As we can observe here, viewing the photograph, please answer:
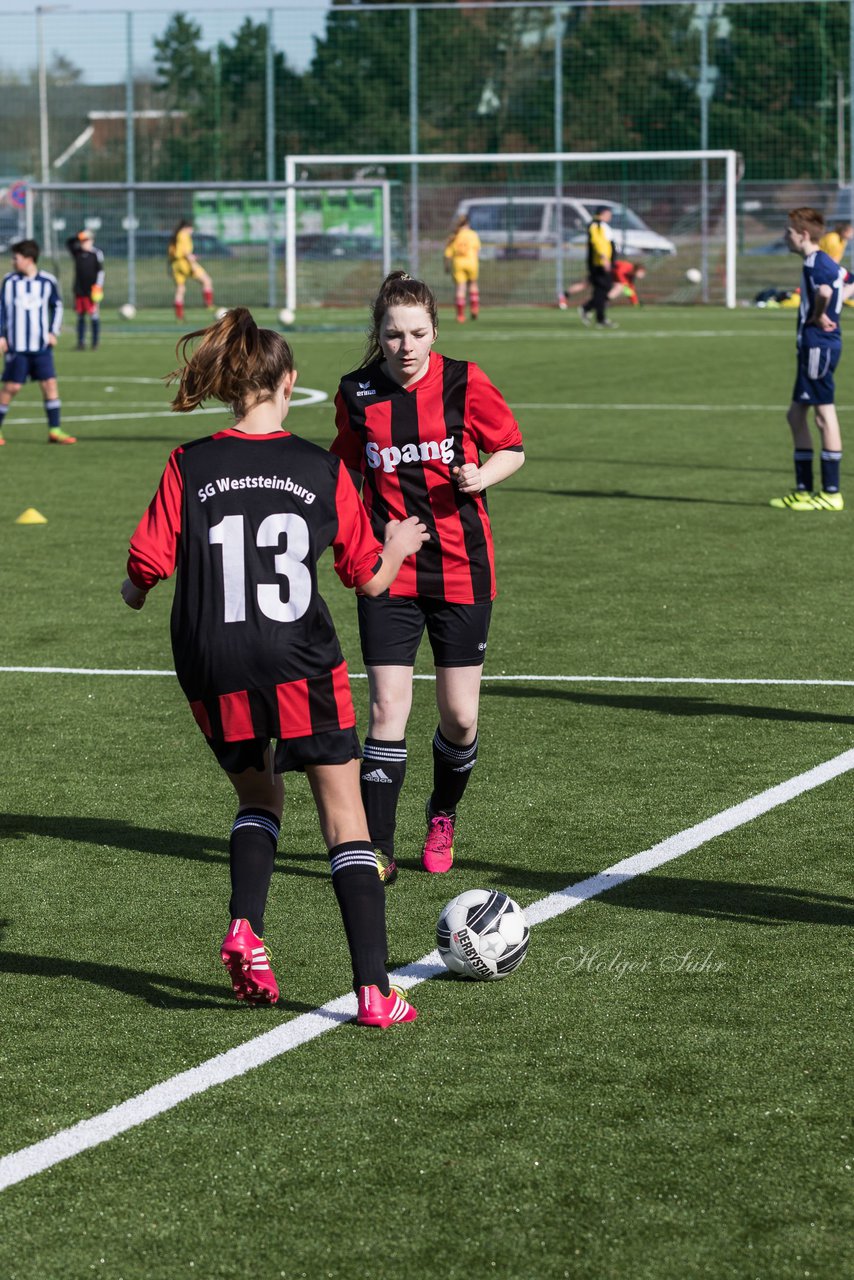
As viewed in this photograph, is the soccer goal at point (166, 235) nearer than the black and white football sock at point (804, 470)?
No

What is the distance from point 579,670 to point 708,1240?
540 cm

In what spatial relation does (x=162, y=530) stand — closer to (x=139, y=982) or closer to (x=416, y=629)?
(x=139, y=982)

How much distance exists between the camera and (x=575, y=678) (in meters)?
8.59

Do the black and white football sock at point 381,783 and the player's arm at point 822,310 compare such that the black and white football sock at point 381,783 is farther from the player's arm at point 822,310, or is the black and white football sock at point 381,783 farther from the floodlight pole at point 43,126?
the floodlight pole at point 43,126

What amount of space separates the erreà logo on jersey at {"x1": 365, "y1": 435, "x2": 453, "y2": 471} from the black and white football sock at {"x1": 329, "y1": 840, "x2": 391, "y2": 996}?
1.57 metres

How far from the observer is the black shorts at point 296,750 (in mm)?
4422

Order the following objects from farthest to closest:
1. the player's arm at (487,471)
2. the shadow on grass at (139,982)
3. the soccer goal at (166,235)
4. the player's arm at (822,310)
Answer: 1. the soccer goal at (166,235)
2. the player's arm at (822,310)
3. the player's arm at (487,471)
4. the shadow on grass at (139,982)

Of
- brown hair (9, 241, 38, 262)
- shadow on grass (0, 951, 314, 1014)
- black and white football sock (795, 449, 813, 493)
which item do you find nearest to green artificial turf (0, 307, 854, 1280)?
shadow on grass (0, 951, 314, 1014)

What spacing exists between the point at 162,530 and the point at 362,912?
3.33ft

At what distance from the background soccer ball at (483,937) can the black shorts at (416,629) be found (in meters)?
1.05

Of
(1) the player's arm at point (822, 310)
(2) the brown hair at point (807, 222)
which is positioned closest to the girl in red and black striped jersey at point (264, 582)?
(2) the brown hair at point (807, 222)

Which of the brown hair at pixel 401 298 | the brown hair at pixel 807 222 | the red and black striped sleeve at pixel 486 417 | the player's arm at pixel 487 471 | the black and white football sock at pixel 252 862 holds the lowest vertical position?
the black and white football sock at pixel 252 862

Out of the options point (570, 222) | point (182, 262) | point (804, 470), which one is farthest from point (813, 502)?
point (570, 222)
